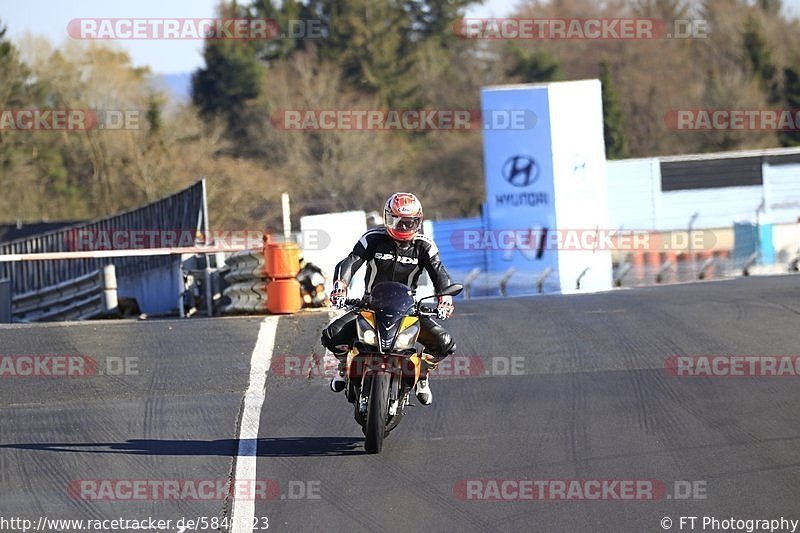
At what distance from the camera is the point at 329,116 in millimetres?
65688

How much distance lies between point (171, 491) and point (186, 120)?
58725 mm

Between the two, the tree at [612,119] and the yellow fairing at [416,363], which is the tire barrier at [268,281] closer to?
the yellow fairing at [416,363]

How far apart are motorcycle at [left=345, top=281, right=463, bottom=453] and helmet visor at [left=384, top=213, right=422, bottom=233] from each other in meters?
0.50

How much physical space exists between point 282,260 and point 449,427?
7.03 m

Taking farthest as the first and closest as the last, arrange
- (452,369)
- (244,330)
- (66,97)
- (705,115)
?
(705,115)
(66,97)
(244,330)
(452,369)

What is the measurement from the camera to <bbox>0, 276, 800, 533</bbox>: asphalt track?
24.3 ft

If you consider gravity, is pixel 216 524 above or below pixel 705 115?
below

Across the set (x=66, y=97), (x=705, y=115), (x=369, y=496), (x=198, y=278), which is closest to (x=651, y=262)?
(x=198, y=278)


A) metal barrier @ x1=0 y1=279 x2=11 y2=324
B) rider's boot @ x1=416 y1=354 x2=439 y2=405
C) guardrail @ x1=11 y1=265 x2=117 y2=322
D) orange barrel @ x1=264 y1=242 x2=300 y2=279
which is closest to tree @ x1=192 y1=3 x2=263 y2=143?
guardrail @ x1=11 y1=265 x2=117 y2=322

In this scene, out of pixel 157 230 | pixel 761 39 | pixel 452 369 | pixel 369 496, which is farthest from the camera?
pixel 761 39

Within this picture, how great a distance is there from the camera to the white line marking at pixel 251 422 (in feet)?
23.9

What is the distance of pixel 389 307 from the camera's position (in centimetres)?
871

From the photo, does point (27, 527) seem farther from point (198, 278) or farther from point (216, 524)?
point (198, 278)

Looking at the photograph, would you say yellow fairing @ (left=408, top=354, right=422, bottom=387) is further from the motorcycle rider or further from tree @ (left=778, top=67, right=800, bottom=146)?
tree @ (left=778, top=67, right=800, bottom=146)
